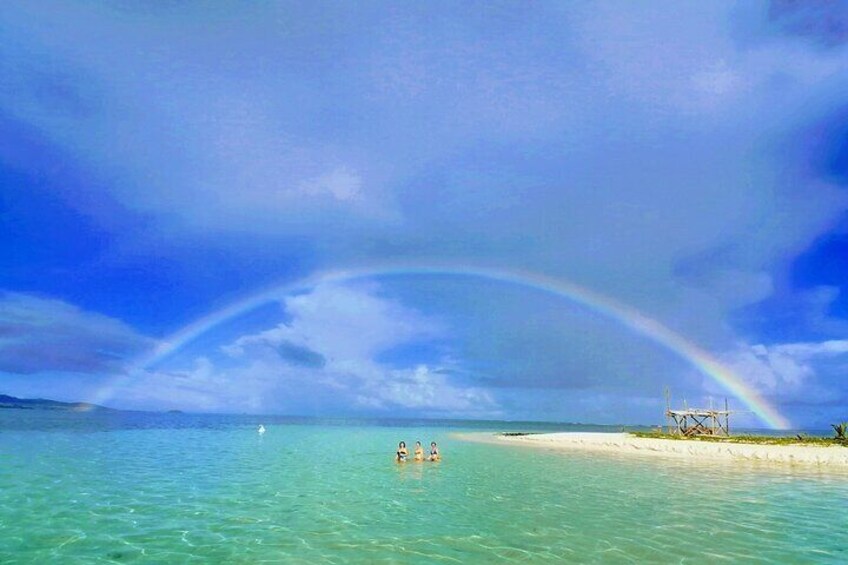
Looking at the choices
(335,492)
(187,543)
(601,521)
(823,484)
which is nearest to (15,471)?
(335,492)

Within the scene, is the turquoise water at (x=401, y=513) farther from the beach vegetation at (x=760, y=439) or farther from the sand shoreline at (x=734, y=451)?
the beach vegetation at (x=760, y=439)

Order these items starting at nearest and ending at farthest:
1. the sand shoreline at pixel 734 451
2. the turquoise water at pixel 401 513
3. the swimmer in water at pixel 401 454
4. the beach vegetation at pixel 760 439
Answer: the turquoise water at pixel 401 513, the swimmer in water at pixel 401 454, the sand shoreline at pixel 734 451, the beach vegetation at pixel 760 439

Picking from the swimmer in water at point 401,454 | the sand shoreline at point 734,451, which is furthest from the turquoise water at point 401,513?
the sand shoreline at point 734,451

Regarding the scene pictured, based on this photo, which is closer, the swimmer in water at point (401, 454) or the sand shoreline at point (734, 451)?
the swimmer in water at point (401, 454)

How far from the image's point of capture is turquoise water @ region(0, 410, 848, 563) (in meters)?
15.4

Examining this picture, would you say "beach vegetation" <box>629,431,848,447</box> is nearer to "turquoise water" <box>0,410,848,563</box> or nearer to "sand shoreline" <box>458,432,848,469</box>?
"sand shoreline" <box>458,432,848,469</box>

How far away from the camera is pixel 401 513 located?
21.1 m

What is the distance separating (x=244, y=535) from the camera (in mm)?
16906

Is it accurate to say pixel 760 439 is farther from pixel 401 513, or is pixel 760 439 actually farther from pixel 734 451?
pixel 401 513

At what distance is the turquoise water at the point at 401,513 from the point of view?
15.4 meters

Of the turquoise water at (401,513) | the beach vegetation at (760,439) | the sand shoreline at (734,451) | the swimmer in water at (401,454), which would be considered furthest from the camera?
the beach vegetation at (760,439)

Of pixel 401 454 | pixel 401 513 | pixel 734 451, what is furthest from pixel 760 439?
pixel 401 513

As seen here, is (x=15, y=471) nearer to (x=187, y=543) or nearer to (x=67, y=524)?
(x=67, y=524)

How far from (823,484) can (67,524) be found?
38901 mm
